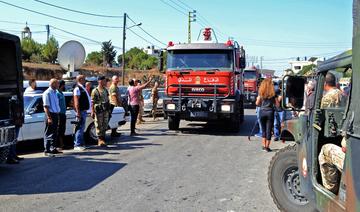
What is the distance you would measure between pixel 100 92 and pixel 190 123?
6.70m

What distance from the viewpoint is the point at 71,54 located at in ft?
45.9

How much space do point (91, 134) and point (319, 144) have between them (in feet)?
25.9

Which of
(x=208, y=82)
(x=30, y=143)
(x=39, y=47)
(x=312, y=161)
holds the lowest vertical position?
(x=30, y=143)

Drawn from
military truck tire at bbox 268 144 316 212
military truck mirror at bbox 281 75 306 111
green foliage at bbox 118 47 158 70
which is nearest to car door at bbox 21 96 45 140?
military truck tire at bbox 268 144 316 212

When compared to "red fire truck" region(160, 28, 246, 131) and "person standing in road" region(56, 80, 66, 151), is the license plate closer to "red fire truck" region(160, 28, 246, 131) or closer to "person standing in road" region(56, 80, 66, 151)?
"red fire truck" region(160, 28, 246, 131)

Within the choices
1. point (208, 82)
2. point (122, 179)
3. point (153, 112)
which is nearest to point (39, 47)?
point (153, 112)

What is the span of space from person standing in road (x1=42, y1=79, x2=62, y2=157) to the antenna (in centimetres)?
458

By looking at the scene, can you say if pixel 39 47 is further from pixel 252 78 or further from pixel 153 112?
pixel 153 112

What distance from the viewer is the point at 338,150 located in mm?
3961

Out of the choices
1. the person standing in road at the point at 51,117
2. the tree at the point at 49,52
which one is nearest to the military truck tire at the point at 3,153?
the person standing in road at the point at 51,117

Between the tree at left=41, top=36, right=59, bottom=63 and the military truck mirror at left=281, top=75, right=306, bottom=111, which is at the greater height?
the tree at left=41, top=36, right=59, bottom=63

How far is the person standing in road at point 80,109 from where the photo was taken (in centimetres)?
1019

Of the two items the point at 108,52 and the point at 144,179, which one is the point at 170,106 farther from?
the point at 108,52

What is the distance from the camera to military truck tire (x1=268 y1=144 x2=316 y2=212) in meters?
5.29
